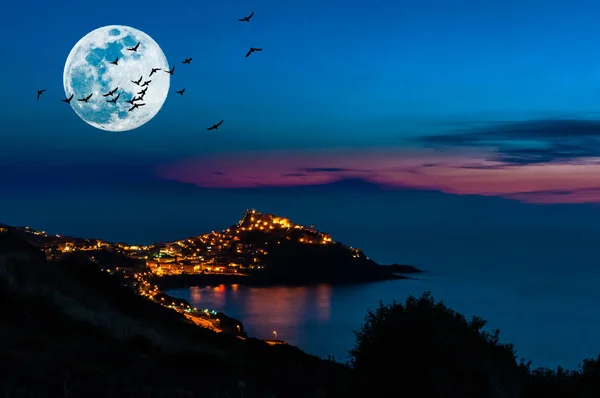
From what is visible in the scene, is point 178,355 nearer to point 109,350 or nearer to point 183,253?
point 109,350

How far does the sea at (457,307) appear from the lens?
282ft

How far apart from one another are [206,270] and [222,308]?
4688 centimetres

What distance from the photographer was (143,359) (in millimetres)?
16109

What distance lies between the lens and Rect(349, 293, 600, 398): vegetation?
52.6 ft

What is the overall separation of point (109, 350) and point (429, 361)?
8.24 metres

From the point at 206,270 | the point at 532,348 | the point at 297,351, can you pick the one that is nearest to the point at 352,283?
the point at 206,270

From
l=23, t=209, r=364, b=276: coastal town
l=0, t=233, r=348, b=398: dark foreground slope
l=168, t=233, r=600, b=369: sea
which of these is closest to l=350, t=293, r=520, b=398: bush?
l=0, t=233, r=348, b=398: dark foreground slope

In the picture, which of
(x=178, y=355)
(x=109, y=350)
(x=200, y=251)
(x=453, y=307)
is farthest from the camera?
(x=200, y=251)

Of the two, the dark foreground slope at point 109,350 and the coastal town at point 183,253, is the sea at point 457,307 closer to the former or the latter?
the coastal town at point 183,253

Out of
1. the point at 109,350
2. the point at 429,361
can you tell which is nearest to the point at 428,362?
the point at 429,361

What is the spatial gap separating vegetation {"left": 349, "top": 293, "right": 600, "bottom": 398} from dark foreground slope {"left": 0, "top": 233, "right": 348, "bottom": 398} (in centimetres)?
115

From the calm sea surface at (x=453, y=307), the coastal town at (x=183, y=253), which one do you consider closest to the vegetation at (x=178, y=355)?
the calm sea surface at (x=453, y=307)

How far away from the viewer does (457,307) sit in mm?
120000

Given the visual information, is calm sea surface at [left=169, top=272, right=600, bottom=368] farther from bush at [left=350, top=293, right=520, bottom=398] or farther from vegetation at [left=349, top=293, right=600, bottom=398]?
bush at [left=350, top=293, right=520, bottom=398]
